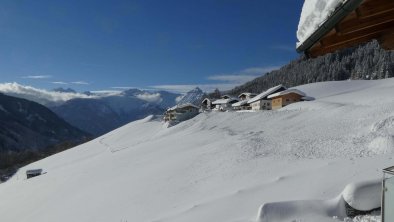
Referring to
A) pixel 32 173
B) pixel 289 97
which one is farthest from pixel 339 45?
pixel 32 173

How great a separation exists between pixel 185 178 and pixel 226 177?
3.59 meters

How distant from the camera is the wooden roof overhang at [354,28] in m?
4.44

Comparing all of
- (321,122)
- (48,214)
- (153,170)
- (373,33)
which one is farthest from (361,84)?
(373,33)

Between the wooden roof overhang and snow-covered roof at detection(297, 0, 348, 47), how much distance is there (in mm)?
51

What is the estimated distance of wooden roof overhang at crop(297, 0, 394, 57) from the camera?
4441 millimetres

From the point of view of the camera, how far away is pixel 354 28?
536cm

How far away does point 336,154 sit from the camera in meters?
24.8

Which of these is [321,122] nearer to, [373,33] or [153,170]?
[153,170]

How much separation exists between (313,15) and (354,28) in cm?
89

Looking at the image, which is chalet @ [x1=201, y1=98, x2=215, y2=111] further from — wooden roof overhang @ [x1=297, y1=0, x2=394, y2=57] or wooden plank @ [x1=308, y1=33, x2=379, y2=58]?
wooden roof overhang @ [x1=297, y1=0, x2=394, y2=57]

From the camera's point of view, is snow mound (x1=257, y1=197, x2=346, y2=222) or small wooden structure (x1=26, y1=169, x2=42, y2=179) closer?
snow mound (x1=257, y1=197, x2=346, y2=222)

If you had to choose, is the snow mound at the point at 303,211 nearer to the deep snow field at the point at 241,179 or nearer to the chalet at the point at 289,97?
the deep snow field at the point at 241,179

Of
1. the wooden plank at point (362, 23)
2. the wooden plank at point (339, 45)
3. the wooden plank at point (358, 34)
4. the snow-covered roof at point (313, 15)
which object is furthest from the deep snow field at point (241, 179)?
the snow-covered roof at point (313, 15)

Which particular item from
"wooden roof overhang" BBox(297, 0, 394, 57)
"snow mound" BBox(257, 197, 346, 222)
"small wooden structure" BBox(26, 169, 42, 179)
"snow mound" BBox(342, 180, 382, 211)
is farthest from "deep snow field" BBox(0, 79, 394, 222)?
"small wooden structure" BBox(26, 169, 42, 179)
